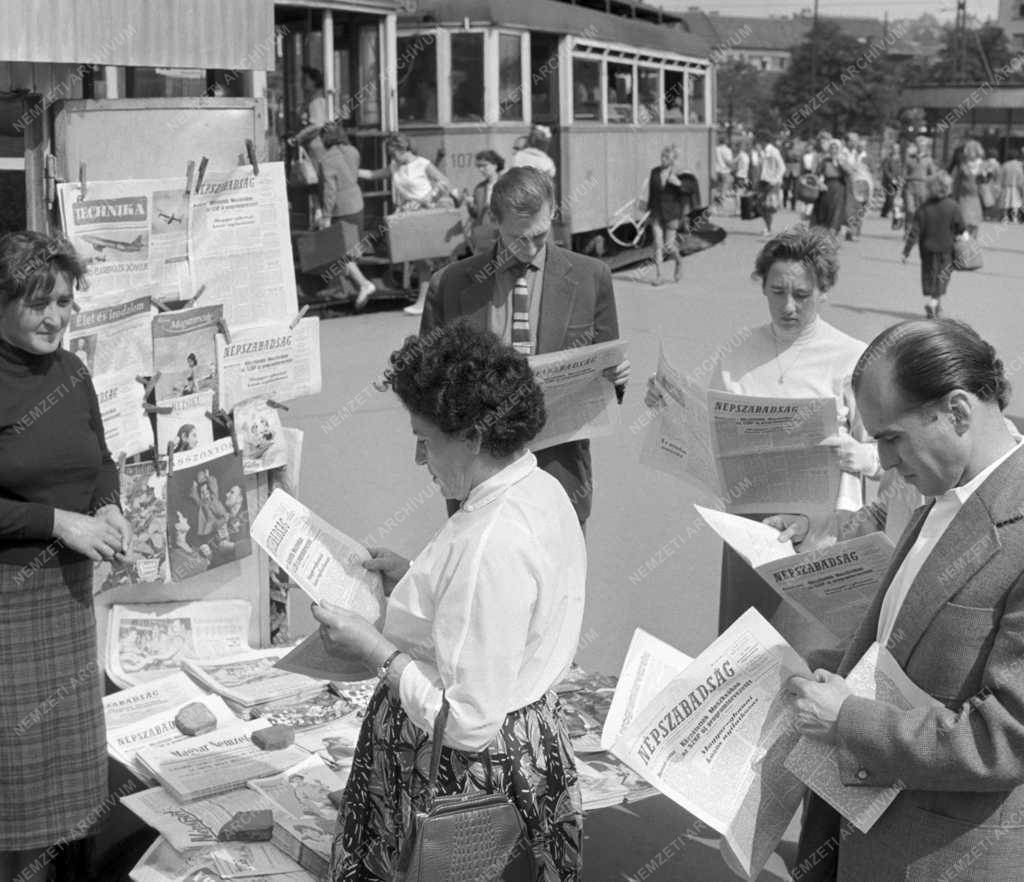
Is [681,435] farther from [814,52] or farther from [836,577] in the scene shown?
[814,52]

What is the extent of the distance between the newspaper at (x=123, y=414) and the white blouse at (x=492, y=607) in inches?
73.7

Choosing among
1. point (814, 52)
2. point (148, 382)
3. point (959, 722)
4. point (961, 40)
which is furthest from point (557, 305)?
point (961, 40)

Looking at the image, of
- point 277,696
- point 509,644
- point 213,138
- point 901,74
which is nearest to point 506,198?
point 213,138

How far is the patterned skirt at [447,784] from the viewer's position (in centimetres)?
265

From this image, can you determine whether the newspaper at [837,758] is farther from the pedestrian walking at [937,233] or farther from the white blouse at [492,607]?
the pedestrian walking at [937,233]

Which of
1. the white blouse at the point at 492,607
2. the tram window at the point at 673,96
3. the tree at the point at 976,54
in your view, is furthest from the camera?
the tree at the point at 976,54

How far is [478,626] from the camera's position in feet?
8.14

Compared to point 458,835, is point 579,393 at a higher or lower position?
higher

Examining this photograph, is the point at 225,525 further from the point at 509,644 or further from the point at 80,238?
the point at 509,644

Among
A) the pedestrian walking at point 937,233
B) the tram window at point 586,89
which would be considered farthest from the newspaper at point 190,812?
the tram window at point 586,89

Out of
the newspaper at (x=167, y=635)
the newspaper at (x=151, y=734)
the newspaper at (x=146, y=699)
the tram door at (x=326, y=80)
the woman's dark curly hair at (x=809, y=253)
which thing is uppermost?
the tram door at (x=326, y=80)

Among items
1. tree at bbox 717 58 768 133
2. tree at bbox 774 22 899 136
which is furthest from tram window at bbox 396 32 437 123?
tree at bbox 717 58 768 133

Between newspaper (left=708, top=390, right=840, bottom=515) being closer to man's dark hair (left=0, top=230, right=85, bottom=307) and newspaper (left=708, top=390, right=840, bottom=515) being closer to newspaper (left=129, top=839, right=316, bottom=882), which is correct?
newspaper (left=129, top=839, right=316, bottom=882)

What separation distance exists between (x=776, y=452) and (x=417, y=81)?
13.1 meters
